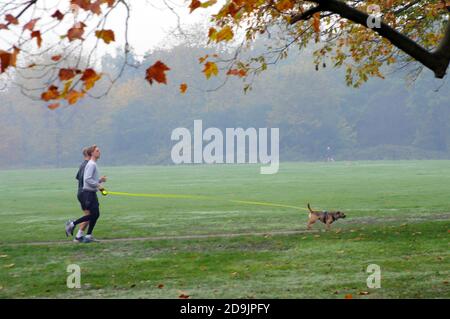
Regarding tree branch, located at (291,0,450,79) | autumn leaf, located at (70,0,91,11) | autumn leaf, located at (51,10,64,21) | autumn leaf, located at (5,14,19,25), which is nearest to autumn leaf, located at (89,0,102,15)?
autumn leaf, located at (70,0,91,11)

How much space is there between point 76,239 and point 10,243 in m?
1.72

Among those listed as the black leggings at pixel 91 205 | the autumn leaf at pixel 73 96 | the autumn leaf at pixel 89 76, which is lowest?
the black leggings at pixel 91 205

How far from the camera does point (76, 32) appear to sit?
26.7ft

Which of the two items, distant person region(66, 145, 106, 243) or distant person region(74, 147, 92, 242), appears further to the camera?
distant person region(74, 147, 92, 242)

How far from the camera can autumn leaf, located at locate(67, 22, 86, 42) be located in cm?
810

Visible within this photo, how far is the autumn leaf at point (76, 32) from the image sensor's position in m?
8.10

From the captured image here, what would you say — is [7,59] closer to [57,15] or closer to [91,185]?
[57,15]

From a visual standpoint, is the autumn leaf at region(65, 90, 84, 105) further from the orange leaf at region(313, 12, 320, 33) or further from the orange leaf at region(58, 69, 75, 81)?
the orange leaf at region(313, 12, 320, 33)

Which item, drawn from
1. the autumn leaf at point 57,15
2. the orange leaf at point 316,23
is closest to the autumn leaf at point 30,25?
the autumn leaf at point 57,15

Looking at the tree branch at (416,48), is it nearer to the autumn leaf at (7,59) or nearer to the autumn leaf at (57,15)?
the autumn leaf at (57,15)

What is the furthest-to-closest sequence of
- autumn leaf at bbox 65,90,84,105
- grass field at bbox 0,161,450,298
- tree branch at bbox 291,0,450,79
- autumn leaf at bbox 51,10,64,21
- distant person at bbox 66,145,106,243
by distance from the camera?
distant person at bbox 66,145,106,243, grass field at bbox 0,161,450,298, tree branch at bbox 291,0,450,79, autumn leaf at bbox 51,10,64,21, autumn leaf at bbox 65,90,84,105

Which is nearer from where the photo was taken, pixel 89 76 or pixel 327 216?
pixel 89 76

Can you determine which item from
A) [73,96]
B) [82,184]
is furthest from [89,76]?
[82,184]

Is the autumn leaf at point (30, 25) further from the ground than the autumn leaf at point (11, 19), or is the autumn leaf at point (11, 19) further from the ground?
the autumn leaf at point (11, 19)
